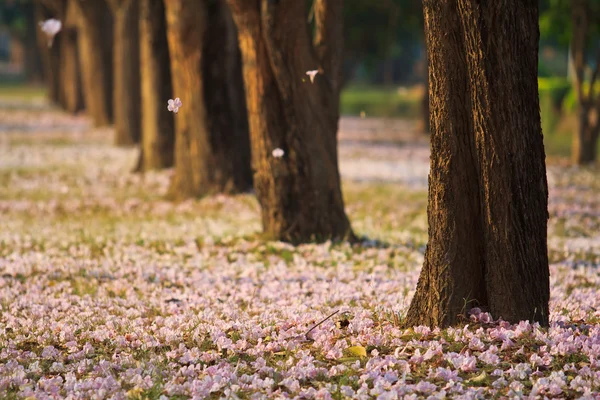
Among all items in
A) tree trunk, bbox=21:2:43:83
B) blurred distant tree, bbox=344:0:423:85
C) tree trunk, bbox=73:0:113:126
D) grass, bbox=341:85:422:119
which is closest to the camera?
tree trunk, bbox=73:0:113:126

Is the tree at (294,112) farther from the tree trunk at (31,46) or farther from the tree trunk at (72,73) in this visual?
the tree trunk at (31,46)

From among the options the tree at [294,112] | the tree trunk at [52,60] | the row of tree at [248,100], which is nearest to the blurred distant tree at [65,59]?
the tree trunk at [52,60]

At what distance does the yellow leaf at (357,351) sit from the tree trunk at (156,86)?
12.3 m

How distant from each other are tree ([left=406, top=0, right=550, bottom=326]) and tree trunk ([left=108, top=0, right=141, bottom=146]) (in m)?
18.7

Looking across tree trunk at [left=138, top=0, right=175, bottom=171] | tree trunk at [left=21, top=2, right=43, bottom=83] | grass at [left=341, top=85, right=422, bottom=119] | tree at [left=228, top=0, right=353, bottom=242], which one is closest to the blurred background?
grass at [left=341, top=85, right=422, bottom=119]

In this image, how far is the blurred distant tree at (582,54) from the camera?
2080 centimetres

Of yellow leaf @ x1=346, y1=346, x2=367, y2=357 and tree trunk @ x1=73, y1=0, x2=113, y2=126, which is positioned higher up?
tree trunk @ x1=73, y1=0, x2=113, y2=126

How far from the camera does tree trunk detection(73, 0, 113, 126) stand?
102ft

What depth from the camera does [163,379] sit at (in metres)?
6.17

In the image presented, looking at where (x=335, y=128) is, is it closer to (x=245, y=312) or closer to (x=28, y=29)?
(x=245, y=312)

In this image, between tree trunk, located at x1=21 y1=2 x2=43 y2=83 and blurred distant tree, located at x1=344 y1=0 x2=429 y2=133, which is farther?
tree trunk, located at x1=21 y1=2 x2=43 y2=83

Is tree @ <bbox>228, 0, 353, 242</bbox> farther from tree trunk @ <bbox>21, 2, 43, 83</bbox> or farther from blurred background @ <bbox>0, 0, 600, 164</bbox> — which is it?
tree trunk @ <bbox>21, 2, 43, 83</bbox>

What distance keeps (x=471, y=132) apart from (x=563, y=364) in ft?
5.66

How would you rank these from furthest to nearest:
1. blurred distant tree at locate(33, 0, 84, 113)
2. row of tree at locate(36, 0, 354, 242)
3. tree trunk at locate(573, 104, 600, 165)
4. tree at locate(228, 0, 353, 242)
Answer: blurred distant tree at locate(33, 0, 84, 113) < tree trunk at locate(573, 104, 600, 165) < row of tree at locate(36, 0, 354, 242) < tree at locate(228, 0, 353, 242)
